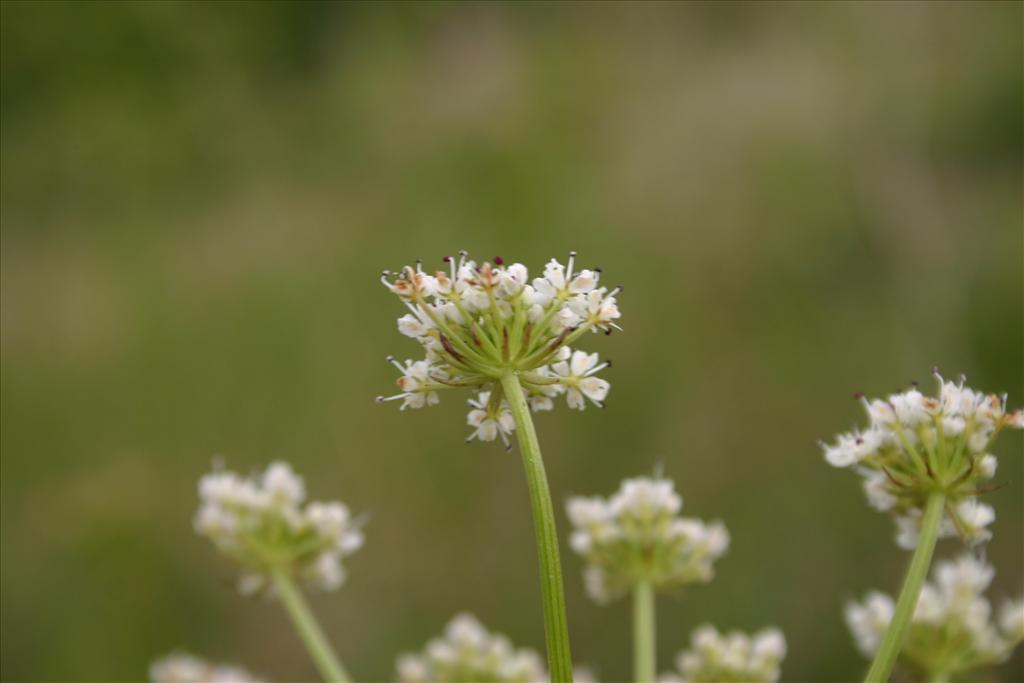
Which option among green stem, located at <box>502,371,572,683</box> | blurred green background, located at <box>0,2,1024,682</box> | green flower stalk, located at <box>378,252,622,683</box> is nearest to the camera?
green stem, located at <box>502,371,572,683</box>

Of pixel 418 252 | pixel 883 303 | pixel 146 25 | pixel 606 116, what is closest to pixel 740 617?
pixel 883 303

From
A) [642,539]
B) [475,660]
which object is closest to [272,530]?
[475,660]

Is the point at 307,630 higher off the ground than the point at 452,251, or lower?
lower

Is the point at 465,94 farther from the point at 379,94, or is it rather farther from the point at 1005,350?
the point at 1005,350

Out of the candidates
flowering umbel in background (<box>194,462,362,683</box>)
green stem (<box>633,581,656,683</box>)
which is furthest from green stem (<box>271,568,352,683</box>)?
green stem (<box>633,581,656,683</box>)

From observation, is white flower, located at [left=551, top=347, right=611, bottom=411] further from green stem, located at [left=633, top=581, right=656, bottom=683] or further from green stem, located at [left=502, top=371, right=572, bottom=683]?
green stem, located at [left=633, top=581, right=656, bottom=683]

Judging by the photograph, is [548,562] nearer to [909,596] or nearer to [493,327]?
[493,327]

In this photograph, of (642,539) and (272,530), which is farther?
(272,530)
